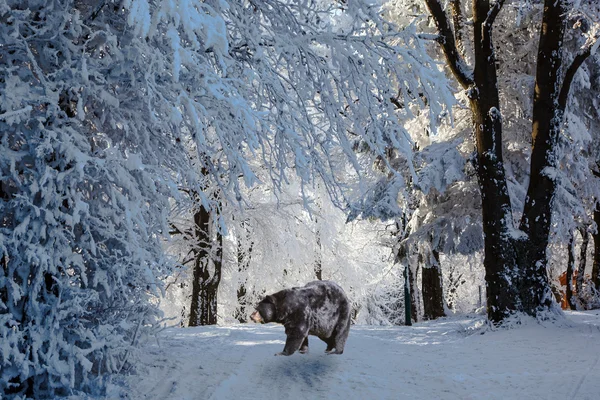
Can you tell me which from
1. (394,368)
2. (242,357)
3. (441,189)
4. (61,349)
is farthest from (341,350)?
(441,189)

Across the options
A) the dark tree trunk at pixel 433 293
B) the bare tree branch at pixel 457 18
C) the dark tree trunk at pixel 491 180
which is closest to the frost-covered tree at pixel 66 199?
the dark tree trunk at pixel 491 180

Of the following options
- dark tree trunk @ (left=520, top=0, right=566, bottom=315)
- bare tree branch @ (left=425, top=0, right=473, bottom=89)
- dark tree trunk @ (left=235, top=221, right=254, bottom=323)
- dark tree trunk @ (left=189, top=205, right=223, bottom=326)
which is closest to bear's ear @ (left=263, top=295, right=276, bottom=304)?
dark tree trunk @ (left=520, top=0, right=566, bottom=315)

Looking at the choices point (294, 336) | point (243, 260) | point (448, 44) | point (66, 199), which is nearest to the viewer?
point (66, 199)

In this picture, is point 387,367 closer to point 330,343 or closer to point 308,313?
point 330,343

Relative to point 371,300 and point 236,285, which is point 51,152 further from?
A: point 371,300

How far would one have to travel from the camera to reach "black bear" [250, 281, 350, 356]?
638 centimetres

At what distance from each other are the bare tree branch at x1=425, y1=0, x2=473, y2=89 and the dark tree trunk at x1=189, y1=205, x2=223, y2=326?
7443 millimetres

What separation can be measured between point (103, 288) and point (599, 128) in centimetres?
1309

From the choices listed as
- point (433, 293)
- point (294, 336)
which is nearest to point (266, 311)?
point (294, 336)

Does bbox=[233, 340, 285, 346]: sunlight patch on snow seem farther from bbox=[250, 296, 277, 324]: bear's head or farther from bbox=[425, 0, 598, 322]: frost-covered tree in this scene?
bbox=[425, 0, 598, 322]: frost-covered tree

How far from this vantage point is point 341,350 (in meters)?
7.16

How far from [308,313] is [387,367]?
123cm

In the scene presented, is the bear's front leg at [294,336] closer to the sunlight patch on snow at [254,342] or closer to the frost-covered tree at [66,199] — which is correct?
the sunlight patch on snow at [254,342]

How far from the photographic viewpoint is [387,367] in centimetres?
656
